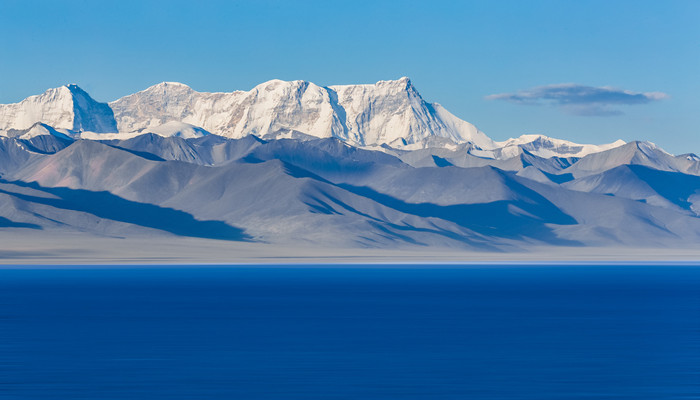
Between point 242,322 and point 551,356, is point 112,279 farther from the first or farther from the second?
point 551,356

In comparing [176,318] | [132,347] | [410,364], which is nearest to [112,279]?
[176,318]

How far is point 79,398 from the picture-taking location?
4972 cm

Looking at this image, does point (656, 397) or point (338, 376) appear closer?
point (656, 397)

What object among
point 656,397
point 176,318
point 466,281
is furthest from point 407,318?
point 466,281

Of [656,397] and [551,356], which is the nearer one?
[656,397]

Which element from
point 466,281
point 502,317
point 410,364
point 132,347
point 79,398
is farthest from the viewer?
point 466,281

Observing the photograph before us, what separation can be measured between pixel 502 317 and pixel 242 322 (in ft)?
65.8

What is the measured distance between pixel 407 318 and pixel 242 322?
1282cm

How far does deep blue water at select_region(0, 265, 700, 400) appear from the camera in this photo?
173ft

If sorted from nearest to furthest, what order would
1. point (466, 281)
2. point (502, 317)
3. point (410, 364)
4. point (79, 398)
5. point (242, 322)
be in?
point (79, 398) → point (410, 364) → point (242, 322) → point (502, 317) → point (466, 281)

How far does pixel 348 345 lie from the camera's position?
2783 inches

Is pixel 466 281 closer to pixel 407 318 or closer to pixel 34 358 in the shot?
pixel 407 318

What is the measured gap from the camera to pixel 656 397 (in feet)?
165

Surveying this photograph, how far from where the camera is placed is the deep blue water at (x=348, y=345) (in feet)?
173
